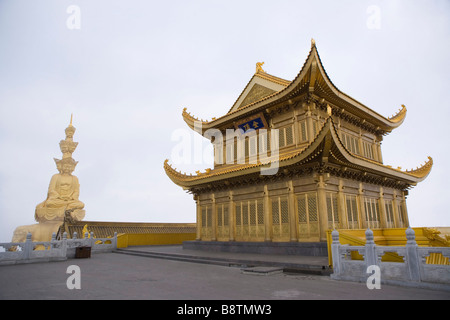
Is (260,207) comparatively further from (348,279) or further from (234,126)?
(348,279)

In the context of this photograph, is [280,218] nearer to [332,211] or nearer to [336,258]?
[332,211]

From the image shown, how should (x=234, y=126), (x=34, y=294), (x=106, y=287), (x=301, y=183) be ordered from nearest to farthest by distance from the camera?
(x=34, y=294) → (x=106, y=287) → (x=301, y=183) → (x=234, y=126)

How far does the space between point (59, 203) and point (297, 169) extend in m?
27.4

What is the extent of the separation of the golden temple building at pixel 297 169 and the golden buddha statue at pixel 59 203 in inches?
716

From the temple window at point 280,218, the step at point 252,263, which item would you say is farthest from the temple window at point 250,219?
the step at point 252,263

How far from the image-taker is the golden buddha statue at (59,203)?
29797 mm

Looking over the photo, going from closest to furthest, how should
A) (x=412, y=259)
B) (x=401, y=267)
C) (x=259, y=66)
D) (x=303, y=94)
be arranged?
(x=412, y=259) < (x=401, y=267) < (x=303, y=94) < (x=259, y=66)

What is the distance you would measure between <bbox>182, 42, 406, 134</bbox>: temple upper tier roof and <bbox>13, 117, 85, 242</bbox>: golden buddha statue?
1968cm

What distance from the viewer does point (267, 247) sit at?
13359 mm

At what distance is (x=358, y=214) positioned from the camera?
13.9 meters

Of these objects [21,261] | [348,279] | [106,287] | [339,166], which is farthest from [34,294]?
[339,166]

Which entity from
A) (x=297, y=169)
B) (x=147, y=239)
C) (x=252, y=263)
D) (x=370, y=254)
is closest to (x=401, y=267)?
(x=370, y=254)
